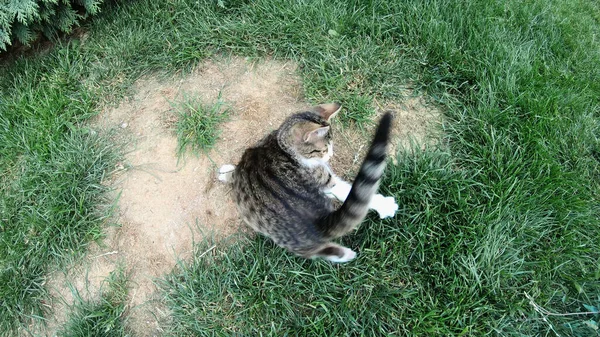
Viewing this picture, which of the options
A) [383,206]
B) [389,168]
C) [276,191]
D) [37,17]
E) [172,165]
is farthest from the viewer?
[37,17]

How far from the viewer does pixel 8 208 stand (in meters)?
2.75

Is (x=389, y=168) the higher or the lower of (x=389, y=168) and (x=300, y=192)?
the lower

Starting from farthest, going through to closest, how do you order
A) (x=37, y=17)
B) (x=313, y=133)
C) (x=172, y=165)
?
1. (x=37, y=17)
2. (x=172, y=165)
3. (x=313, y=133)

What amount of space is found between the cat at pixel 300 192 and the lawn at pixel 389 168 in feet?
0.84

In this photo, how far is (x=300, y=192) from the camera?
2.28 m

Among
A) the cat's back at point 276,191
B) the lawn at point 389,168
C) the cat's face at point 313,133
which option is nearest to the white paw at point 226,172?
the cat's back at point 276,191

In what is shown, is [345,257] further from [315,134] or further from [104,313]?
[104,313]

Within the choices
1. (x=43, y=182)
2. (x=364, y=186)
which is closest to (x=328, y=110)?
(x=364, y=186)

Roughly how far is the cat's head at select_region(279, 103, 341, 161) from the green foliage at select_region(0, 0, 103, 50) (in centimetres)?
218

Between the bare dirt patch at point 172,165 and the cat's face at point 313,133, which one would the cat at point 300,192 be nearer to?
the cat's face at point 313,133

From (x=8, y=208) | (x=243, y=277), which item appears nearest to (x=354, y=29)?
(x=243, y=277)

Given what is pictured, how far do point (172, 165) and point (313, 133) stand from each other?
4.01 ft

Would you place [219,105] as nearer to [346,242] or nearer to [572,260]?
[346,242]

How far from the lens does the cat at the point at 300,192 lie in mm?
2158
